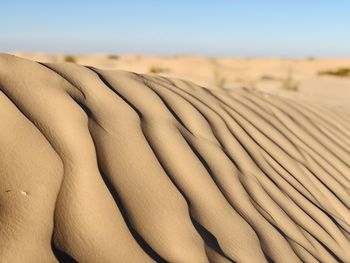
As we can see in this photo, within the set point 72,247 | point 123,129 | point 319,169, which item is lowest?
point 319,169

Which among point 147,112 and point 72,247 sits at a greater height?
point 147,112

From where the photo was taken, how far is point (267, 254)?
6.53 feet

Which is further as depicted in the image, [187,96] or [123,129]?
[187,96]

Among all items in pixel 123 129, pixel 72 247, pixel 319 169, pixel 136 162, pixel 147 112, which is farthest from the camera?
pixel 319 169

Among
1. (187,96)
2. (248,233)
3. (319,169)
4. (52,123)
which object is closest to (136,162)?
(52,123)

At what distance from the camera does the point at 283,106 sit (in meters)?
4.46

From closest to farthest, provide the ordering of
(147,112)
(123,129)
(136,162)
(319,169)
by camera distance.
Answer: (136,162)
(123,129)
(147,112)
(319,169)

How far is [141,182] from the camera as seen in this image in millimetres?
2035

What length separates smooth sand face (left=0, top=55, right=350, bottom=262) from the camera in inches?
68.8

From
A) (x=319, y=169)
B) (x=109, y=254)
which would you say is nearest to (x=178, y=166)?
(x=109, y=254)

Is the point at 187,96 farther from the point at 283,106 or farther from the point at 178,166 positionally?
the point at 283,106

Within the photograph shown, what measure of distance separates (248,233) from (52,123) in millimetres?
Answer: 795

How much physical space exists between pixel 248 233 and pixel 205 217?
0.55ft

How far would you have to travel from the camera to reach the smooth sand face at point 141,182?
175 cm
